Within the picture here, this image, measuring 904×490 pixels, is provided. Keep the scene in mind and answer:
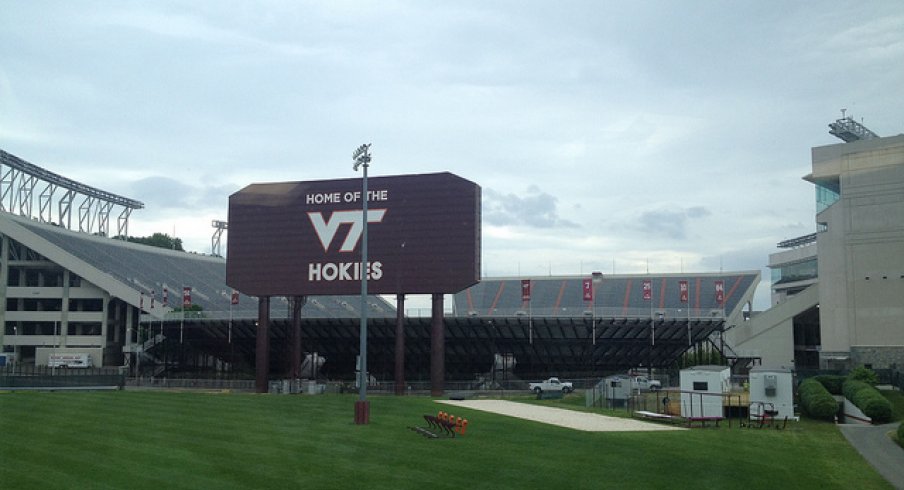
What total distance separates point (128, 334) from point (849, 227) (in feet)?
267

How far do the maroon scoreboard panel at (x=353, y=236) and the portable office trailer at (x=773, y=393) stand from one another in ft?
71.9

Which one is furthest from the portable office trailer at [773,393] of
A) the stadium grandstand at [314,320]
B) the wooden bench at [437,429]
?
the stadium grandstand at [314,320]

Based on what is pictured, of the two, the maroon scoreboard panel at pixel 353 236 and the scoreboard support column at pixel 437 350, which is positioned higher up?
the maroon scoreboard panel at pixel 353 236

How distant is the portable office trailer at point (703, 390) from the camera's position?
128 feet

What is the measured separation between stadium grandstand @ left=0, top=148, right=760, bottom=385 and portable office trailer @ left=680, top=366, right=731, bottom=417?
29024mm

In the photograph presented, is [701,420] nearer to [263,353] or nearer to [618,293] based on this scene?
[263,353]

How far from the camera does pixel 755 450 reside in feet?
90.0

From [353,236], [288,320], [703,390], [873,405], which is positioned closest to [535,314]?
[288,320]

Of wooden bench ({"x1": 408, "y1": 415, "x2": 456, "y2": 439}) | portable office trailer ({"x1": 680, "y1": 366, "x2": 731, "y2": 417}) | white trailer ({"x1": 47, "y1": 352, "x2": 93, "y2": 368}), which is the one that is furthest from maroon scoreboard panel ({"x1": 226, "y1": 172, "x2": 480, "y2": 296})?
white trailer ({"x1": 47, "y1": 352, "x2": 93, "y2": 368})

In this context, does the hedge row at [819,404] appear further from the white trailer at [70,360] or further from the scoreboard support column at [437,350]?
the white trailer at [70,360]

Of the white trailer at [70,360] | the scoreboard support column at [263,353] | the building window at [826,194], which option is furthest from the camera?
the white trailer at [70,360]

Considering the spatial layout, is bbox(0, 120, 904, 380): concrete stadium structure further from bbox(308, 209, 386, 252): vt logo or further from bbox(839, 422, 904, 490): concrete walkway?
bbox(839, 422, 904, 490): concrete walkway

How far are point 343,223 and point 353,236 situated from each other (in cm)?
133

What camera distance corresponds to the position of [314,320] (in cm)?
7869
